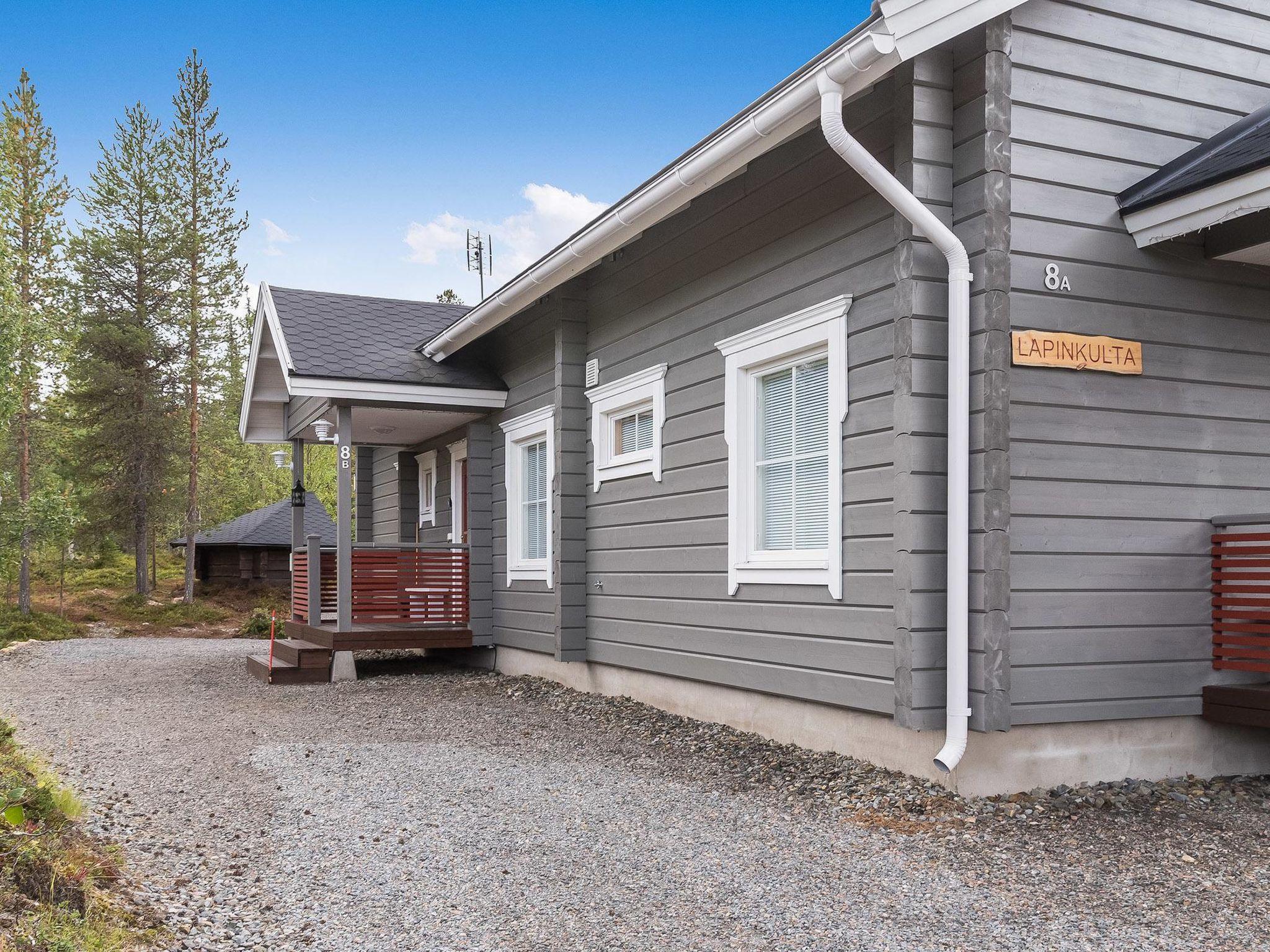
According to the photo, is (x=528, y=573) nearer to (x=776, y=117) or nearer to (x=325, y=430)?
(x=325, y=430)

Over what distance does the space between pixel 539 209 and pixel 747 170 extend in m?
88.3

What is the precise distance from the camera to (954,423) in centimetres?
490

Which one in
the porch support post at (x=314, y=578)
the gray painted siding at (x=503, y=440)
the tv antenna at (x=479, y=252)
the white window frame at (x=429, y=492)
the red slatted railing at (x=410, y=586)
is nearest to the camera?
the gray painted siding at (x=503, y=440)

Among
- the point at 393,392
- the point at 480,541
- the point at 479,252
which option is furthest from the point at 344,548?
the point at 479,252

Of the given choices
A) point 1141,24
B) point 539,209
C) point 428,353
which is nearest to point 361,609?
point 428,353

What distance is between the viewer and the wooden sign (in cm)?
505

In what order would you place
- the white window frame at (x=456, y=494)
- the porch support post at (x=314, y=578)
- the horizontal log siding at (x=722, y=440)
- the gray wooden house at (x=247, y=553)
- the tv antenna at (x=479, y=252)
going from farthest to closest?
the tv antenna at (x=479, y=252)
the gray wooden house at (x=247, y=553)
the white window frame at (x=456, y=494)
the porch support post at (x=314, y=578)
the horizontal log siding at (x=722, y=440)

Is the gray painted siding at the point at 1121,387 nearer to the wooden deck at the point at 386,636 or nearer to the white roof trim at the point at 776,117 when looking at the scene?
the white roof trim at the point at 776,117

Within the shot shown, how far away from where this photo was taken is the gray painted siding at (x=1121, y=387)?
5.13m

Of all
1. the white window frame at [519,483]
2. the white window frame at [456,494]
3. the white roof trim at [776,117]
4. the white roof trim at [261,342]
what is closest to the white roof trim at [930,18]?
the white roof trim at [776,117]

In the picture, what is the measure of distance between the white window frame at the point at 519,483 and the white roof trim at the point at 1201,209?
18.0 ft

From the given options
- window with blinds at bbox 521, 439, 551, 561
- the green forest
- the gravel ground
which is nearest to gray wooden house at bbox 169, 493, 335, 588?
the green forest

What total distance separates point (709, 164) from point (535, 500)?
16.7ft

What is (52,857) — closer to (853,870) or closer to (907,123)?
(853,870)
